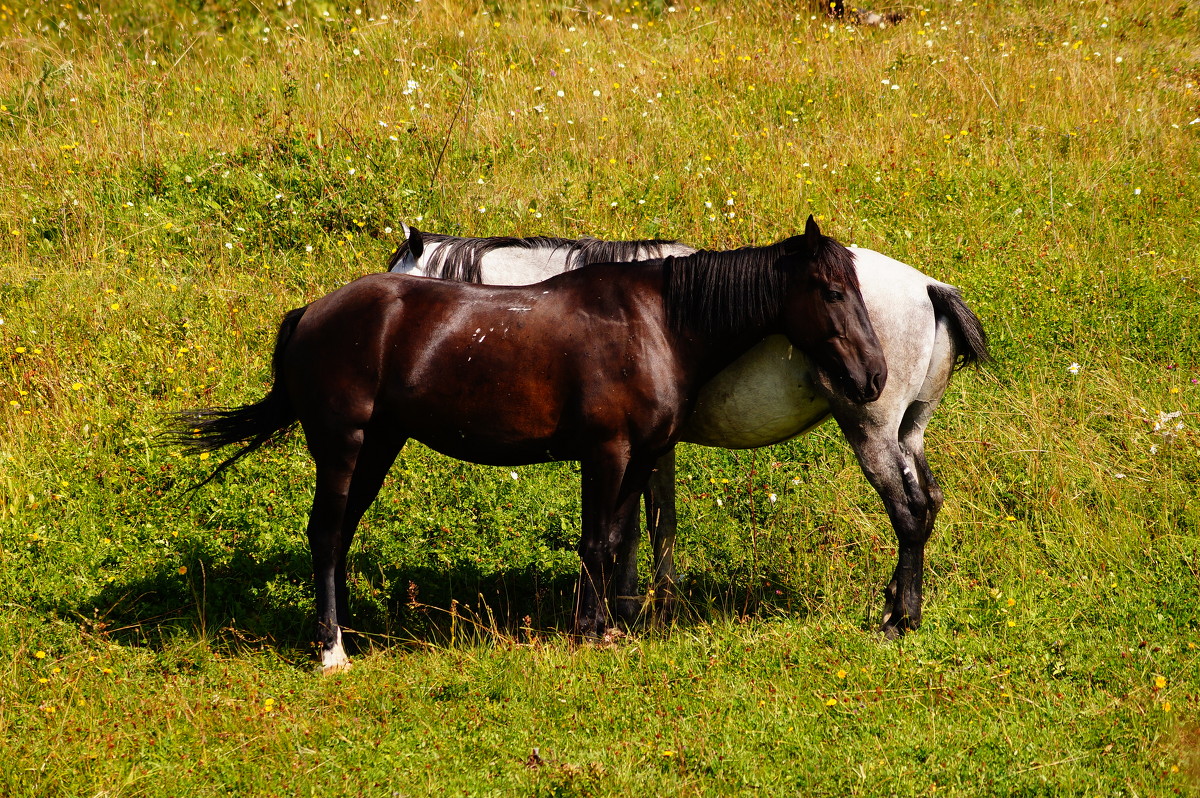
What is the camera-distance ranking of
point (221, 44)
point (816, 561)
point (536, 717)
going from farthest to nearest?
point (221, 44)
point (816, 561)
point (536, 717)

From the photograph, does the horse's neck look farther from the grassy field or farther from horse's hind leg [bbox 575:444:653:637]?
the grassy field

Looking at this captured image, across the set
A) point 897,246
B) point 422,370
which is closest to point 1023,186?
point 897,246

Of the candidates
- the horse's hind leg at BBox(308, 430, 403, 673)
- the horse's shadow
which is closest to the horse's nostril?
the horse's shadow

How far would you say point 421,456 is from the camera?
7164 millimetres

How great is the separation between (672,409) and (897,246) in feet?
15.1

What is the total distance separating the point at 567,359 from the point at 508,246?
1466 millimetres

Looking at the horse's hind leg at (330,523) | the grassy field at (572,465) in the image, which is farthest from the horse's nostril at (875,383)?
the horse's hind leg at (330,523)

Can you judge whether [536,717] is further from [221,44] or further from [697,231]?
[221,44]

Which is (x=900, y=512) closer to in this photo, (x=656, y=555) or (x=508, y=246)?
(x=656, y=555)

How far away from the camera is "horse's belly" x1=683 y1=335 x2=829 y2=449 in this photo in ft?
17.8

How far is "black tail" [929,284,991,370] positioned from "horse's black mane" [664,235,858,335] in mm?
603

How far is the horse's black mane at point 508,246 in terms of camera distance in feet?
20.2

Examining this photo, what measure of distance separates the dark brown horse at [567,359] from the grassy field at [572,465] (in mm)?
896

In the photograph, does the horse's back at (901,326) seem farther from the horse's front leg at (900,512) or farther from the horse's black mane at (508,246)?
the horse's black mane at (508,246)
